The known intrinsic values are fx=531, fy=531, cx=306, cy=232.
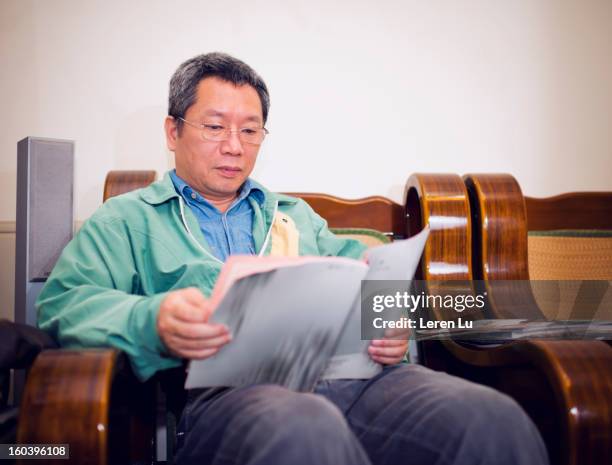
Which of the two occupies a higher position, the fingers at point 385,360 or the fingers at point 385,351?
the fingers at point 385,351

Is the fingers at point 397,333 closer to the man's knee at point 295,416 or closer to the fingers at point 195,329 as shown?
the man's knee at point 295,416

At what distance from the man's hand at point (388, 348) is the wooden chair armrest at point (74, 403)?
0.43 meters

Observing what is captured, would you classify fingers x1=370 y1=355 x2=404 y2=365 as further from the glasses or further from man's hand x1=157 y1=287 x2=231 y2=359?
the glasses

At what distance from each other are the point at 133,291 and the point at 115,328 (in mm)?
216

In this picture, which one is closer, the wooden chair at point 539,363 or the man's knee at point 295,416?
the man's knee at point 295,416

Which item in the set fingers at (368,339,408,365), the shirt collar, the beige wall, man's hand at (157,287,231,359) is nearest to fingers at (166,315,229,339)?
man's hand at (157,287,231,359)

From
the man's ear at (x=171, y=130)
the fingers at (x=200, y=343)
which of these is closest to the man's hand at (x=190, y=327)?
the fingers at (x=200, y=343)

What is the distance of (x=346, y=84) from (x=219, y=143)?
63 cm

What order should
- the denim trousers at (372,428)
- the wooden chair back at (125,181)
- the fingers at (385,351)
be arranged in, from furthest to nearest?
the wooden chair back at (125,181)
the fingers at (385,351)
the denim trousers at (372,428)

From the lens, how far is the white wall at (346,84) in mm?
1567

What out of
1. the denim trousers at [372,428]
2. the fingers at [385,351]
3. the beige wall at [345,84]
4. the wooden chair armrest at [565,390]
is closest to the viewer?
the denim trousers at [372,428]

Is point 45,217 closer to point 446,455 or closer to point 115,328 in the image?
point 115,328

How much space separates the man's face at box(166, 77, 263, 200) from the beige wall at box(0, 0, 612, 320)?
0.44m

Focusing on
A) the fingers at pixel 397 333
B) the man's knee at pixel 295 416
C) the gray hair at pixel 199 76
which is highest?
the gray hair at pixel 199 76
